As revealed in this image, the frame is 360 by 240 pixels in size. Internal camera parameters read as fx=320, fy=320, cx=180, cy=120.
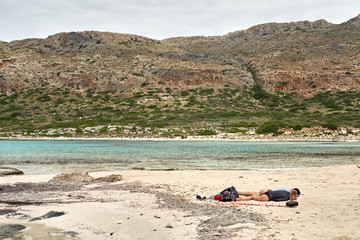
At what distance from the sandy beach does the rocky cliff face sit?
7910 centimetres

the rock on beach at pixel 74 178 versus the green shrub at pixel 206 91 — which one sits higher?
the green shrub at pixel 206 91

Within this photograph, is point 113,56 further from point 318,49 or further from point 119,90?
point 318,49

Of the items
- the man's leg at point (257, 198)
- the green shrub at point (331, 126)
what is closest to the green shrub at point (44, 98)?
the green shrub at point (331, 126)

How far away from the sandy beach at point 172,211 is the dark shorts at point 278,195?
50 centimetres

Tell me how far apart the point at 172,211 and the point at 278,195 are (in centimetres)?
366

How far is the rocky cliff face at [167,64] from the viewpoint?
300 feet

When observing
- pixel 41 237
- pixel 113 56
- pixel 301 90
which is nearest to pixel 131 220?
pixel 41 237

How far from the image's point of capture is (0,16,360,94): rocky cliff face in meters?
91.6

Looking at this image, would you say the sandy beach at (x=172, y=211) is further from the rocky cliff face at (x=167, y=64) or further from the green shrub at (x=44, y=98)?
the rocky cliff face at (x=167, y=64)

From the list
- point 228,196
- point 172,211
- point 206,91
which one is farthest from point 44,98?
point 172,211

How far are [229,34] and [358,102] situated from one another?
85528mm

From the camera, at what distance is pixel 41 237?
6.96 meters

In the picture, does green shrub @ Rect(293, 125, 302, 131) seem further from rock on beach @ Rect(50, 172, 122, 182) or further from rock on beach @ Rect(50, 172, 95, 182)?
rock on beach @ Rect(50, 172, 95, 182)

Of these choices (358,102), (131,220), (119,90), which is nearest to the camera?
(131,220)
